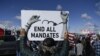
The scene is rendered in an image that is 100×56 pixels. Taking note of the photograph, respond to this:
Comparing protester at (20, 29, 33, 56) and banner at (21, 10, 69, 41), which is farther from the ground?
banner at (21, 10, 69, 41)

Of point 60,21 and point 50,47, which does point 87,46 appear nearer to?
point 60,21

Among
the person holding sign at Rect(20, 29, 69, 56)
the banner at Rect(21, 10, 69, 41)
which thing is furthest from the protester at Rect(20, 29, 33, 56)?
the banner at Rect(21, 10, 69, 41)

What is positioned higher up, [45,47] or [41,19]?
[41,19]

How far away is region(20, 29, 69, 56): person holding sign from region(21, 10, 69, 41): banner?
9.2 inches

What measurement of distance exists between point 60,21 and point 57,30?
216 mm

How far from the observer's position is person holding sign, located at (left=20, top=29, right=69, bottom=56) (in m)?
6.64

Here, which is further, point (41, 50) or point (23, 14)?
point (23, 14)

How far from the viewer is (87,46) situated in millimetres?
13227

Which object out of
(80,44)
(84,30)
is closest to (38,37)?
(80,44)

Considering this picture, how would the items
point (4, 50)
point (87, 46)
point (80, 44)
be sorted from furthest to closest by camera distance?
1. point (4, 50)
2. point (80, 44)
3. point (87, 46)

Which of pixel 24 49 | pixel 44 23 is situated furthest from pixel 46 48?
pixel 44 23

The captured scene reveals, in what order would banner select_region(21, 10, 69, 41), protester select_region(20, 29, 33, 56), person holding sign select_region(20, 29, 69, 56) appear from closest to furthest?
person holding sign select_region(20, 29, 69, 56), protester select_region(20, 29, 33, 56), banner select_region(21, 10, 69, 41)

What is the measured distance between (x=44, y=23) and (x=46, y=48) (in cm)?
119

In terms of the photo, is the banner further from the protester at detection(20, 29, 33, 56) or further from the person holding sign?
the protester at detection(20, 29, 33, 56)
